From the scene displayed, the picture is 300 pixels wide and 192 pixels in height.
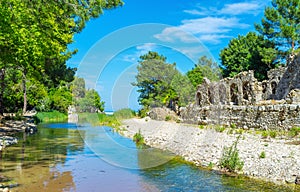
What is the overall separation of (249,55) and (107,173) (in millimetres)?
42436

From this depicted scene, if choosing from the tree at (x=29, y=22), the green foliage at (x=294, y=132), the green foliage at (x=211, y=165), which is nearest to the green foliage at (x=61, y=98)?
the tree at (x=29, y=22)

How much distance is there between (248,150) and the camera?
1268cm

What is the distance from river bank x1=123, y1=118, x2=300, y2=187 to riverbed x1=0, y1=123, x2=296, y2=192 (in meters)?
0.64

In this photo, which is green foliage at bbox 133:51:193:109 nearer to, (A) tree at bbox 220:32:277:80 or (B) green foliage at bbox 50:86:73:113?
(A) tree at bbox 220:32:277:80

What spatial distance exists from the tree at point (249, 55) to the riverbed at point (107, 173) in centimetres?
3152

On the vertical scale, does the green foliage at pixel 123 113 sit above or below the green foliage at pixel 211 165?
above

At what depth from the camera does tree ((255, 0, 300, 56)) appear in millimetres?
39781

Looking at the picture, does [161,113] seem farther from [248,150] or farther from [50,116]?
[248,150]

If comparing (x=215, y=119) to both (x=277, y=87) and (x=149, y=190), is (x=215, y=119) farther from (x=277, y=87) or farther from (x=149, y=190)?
(x=149, y=190)

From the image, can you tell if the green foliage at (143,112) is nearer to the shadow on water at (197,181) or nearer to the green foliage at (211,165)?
the shadow on water at (197,181)

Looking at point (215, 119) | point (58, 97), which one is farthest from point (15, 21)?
point (58, 97)

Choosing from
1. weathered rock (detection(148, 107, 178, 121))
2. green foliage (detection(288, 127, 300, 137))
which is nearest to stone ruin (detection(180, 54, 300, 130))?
green foliage (detection(288, 127, 300, 137))

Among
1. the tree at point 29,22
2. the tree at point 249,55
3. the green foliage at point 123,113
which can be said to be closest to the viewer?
the tree at point 29,22

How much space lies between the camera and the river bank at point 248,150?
10.1 meters
